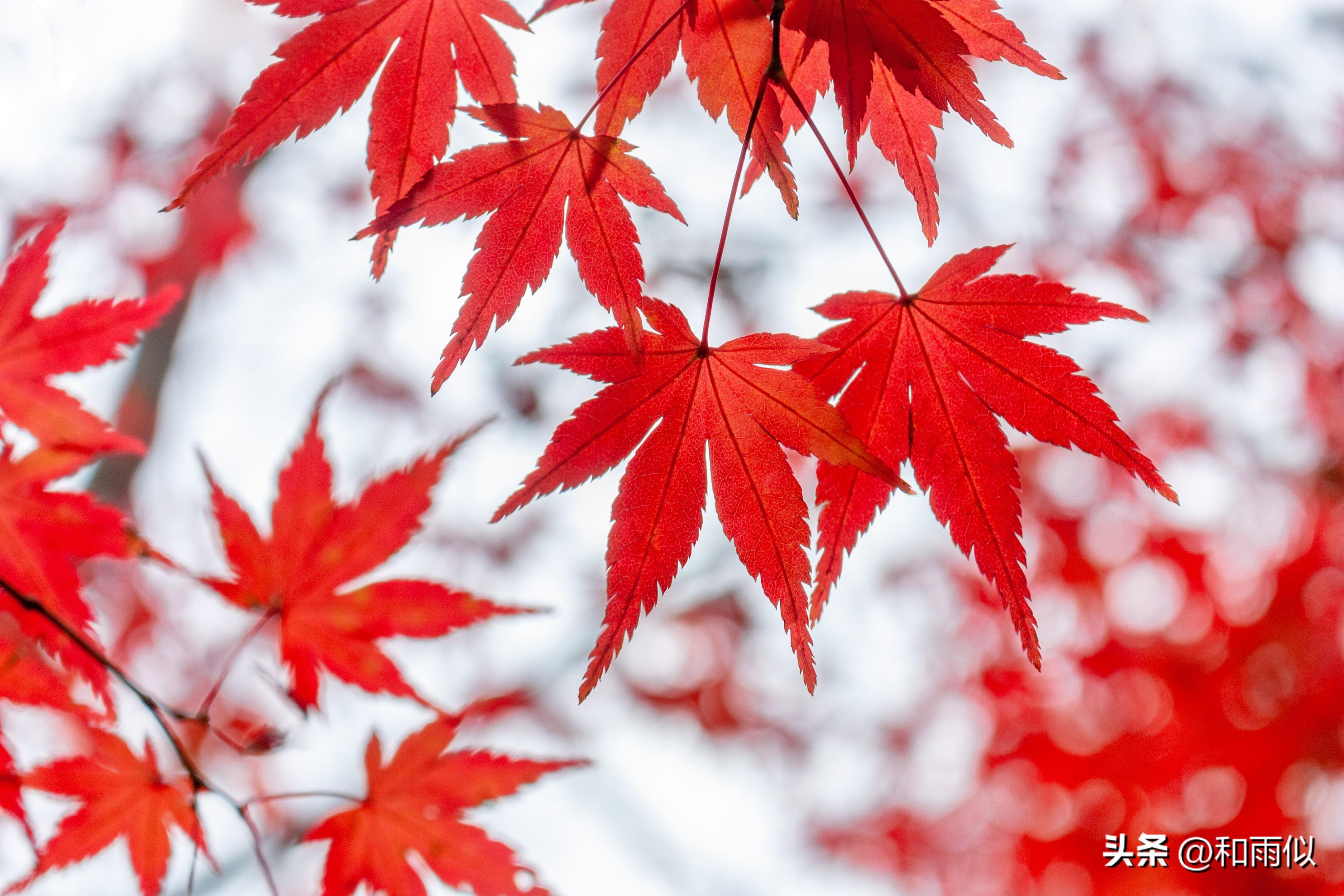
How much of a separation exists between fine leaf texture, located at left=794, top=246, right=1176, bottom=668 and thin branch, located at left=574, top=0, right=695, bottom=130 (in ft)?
1.07

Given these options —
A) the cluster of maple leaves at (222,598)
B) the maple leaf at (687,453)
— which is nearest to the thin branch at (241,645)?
the cluster of maple leaves at (222,598)

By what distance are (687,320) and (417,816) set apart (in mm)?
924

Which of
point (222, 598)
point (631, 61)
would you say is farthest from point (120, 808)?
point (631, 61)

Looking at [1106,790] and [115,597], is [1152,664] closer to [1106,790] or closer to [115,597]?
[1106,790]

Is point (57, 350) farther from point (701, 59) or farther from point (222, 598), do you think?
point (701, 59)

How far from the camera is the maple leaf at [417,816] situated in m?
1.22

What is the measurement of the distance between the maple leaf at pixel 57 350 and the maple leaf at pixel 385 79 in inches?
17.9

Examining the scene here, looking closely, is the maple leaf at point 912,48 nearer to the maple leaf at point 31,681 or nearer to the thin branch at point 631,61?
the thin branch at point 631,61

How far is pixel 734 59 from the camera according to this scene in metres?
0.80

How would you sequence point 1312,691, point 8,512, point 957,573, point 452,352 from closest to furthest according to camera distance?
point 452,352 → point 8,512 → point 1312,691 → point 957,573

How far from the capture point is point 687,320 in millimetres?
870

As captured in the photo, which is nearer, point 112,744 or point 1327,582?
point 112,744

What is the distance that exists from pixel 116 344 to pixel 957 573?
440cm

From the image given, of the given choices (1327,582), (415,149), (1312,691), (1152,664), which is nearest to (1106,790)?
(1152,664)
